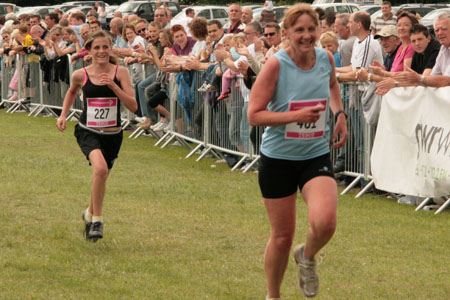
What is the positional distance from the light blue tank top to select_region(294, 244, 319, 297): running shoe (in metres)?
0.64

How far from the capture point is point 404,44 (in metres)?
11.5

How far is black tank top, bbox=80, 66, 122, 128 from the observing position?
29.9ft

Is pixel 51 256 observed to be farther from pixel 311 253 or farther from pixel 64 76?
pixel 64 76

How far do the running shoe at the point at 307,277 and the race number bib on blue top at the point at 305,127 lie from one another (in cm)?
73

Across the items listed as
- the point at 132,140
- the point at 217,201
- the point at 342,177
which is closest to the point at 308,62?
the point at 217,201

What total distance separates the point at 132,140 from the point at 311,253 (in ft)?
39.6

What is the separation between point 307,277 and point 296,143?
2.87 ft

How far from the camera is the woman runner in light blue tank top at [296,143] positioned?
6.00 metres

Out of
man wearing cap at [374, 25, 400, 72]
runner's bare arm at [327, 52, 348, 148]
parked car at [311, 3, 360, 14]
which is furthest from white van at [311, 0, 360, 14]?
runner's bare arm at [327, 52, 348, 148]

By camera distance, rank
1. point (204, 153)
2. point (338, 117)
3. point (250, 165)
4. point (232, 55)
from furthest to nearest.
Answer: point (204, 153) < point (232, 55) < point (250, 165) < point (338, 117)

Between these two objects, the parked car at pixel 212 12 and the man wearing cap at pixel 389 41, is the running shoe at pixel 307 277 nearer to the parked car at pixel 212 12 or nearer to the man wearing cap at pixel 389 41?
the man wearing cap at pixel 389 41

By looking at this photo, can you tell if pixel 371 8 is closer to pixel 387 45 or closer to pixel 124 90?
pixel 387 45

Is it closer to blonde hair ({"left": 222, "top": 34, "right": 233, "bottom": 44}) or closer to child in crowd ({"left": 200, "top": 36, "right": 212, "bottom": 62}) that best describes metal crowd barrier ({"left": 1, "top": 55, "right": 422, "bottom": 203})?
child in crowd ({"left": 200, "top": 36, "right": 212, "bottom": 62})

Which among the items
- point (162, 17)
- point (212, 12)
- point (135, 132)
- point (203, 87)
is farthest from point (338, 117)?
point (212, 12)
